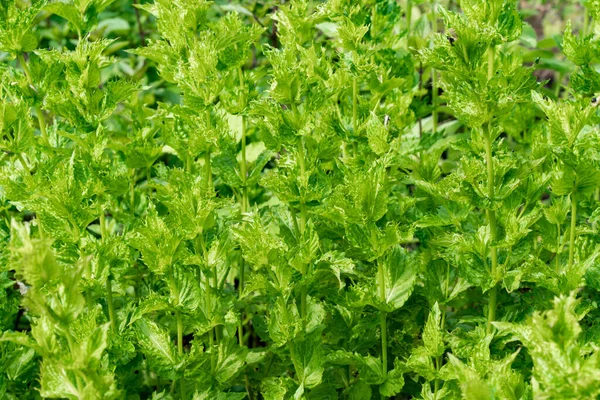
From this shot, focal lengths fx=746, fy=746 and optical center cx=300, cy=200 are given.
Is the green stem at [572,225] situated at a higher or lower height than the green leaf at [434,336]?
higher

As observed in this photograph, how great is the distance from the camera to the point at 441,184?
1.56 m

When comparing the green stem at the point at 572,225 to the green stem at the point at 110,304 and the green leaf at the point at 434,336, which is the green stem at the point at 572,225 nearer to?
the green leaf at the point at 434,336

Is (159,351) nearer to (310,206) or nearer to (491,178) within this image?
(310,206)

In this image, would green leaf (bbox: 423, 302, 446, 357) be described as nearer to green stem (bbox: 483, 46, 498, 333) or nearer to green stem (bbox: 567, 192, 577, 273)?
green stem (bbox: 483, 46, 498, 333)

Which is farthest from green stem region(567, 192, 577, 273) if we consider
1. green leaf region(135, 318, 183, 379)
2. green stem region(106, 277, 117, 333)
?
green stem region(106, 277, 117, 333)

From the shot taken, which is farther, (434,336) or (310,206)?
(310,206)

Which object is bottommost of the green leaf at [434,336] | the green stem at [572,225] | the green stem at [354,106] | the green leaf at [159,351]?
the green leaf at [159,351]

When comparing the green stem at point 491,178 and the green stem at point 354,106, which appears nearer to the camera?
the green stem at point 491,178

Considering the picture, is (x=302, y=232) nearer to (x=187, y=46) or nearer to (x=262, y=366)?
(x=187, y=46)

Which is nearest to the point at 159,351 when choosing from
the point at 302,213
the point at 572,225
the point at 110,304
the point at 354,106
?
the point at 110,304

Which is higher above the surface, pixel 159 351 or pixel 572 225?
pixel 572 225

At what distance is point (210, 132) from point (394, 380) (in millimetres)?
651

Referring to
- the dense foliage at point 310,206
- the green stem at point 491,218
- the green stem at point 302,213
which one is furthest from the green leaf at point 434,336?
the green stem at point 302,213

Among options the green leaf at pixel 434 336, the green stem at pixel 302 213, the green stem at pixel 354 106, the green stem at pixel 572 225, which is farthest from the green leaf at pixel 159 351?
the green stem at pixel 572 225
